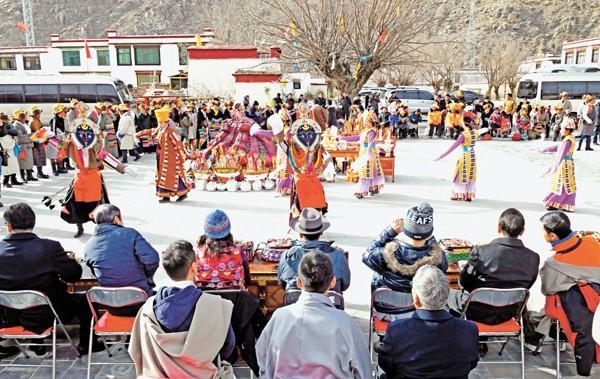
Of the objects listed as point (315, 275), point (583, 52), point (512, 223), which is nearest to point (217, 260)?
point (315, 275)

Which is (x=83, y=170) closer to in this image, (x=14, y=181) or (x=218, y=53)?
(x=14, y=181)

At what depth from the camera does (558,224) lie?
13.2 feet

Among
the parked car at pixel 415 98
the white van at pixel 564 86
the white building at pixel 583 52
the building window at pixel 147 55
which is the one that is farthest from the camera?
the building window at pixel 147 55

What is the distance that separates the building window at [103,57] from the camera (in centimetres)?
3872

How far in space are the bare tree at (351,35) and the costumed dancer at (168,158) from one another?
11629 mm

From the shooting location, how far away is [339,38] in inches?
788

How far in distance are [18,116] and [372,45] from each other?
41.0ft

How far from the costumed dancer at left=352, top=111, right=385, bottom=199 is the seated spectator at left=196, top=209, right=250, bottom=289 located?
19.4 feet

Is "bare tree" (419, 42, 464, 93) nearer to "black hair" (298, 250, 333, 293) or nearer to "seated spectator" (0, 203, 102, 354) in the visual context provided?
"seated spectator" (0, 203, 102, 354)

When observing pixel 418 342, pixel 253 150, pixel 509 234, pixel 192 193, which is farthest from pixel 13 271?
pixel 253 150

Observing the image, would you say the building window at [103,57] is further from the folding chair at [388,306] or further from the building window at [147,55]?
the folding chair at [388,306]

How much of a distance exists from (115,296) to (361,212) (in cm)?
559

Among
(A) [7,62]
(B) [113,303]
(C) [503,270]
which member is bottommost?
(B) [113,303]

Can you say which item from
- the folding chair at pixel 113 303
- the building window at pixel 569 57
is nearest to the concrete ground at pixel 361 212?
the folding chair at pixel 113 303
